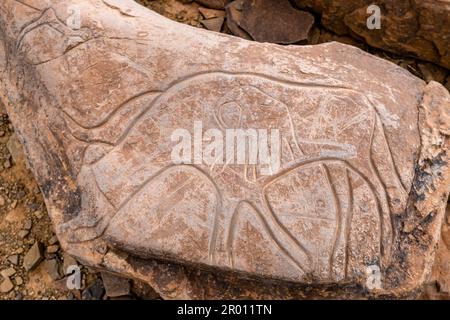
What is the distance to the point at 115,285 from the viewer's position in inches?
125

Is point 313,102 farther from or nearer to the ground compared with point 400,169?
farther from the ground

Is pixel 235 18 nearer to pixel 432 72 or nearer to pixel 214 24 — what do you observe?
pixel 214 24

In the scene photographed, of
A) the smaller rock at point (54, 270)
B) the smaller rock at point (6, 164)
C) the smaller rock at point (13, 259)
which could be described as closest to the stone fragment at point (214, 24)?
the smaller rock at point (6, 164)

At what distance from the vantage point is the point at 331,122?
2.46 metres

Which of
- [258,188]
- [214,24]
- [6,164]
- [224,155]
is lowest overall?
[6,164]

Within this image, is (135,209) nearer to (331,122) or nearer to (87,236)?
(87,236)

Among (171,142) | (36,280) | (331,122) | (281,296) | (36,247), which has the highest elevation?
(331,122)

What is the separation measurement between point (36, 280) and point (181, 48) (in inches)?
70.9

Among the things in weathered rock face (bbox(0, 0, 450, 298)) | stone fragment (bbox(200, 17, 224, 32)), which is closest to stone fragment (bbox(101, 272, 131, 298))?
weathered rock face (bbox(0, 0, 450, 298))

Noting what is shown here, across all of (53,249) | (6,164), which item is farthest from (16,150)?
(53,249)

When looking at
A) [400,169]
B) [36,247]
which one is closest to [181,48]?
[400,169]

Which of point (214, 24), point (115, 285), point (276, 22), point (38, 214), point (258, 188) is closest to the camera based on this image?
point (258, 188)

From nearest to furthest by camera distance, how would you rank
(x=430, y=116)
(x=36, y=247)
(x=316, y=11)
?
(x=430, y=116), (x=36, y=247), (x=316, y=11)

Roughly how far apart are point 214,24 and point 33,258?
2018 millimetres
